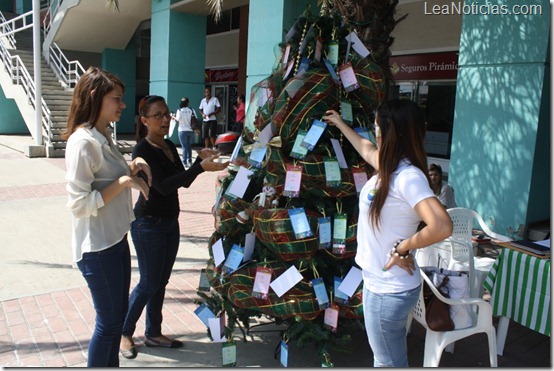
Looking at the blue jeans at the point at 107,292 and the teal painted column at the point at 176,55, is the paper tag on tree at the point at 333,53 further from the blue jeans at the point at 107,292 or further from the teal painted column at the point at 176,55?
the teal painted column at the point at 176,55

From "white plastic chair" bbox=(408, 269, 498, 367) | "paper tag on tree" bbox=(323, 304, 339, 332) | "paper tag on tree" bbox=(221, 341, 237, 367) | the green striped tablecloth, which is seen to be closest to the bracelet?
"white plastic chair" bbox=(408, 269, 498, 367)

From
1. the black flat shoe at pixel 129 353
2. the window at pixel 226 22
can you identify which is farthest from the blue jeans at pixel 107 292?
the window at pixel 226 22

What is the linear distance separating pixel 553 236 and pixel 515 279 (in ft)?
1.32

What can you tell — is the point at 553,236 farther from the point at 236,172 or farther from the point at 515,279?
the point at 236,172

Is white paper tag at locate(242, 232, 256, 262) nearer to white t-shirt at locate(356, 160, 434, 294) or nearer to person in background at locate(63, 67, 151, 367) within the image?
person in background at locate(63, 67, 151, 367)

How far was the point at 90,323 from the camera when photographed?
3.92 meters

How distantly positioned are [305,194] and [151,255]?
3.80 feet

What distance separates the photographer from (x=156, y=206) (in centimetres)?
324

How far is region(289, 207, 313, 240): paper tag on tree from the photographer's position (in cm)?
287

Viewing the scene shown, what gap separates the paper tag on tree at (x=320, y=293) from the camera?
9.78 feet

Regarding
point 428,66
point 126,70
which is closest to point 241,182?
point 428,66

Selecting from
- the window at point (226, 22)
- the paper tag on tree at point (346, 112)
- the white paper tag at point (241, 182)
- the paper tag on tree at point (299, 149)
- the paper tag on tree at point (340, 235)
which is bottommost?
the paper tag on tree at point (340, 235)

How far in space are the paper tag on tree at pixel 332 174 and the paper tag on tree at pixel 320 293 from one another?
631 millimetres

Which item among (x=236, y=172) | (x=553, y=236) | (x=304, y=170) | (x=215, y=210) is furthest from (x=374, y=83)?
(x=553, y=236)
